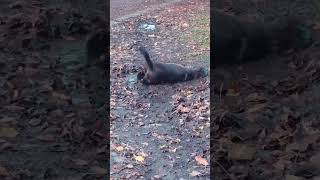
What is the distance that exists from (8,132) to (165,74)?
0.49 meters

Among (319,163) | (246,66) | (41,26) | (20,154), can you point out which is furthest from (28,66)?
(319,163)

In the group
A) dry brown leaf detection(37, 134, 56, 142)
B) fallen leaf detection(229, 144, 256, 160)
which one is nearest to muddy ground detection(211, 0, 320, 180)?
fallen leaf detection(229, 144, 256, 160)

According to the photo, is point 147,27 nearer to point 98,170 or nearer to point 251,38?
point 251,38

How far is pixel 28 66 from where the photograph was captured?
2.38m

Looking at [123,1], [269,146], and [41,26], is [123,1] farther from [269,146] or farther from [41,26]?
[269,146]

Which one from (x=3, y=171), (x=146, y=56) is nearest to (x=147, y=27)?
(x=146, y=56)

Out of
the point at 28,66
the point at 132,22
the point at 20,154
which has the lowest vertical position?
the point at 20,154

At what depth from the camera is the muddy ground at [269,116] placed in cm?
177

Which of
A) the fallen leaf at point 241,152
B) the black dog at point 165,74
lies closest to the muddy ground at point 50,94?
the black dog at point 165,74

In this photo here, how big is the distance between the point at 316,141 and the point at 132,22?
756 mm

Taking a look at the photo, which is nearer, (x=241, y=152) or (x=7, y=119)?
(x=241, y=152)

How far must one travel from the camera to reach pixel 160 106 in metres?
2.03

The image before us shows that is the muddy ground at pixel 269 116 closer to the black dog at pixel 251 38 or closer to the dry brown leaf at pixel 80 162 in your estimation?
the black dog at pixel 251 38

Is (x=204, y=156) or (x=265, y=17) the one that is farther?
(x=265, y=17)
